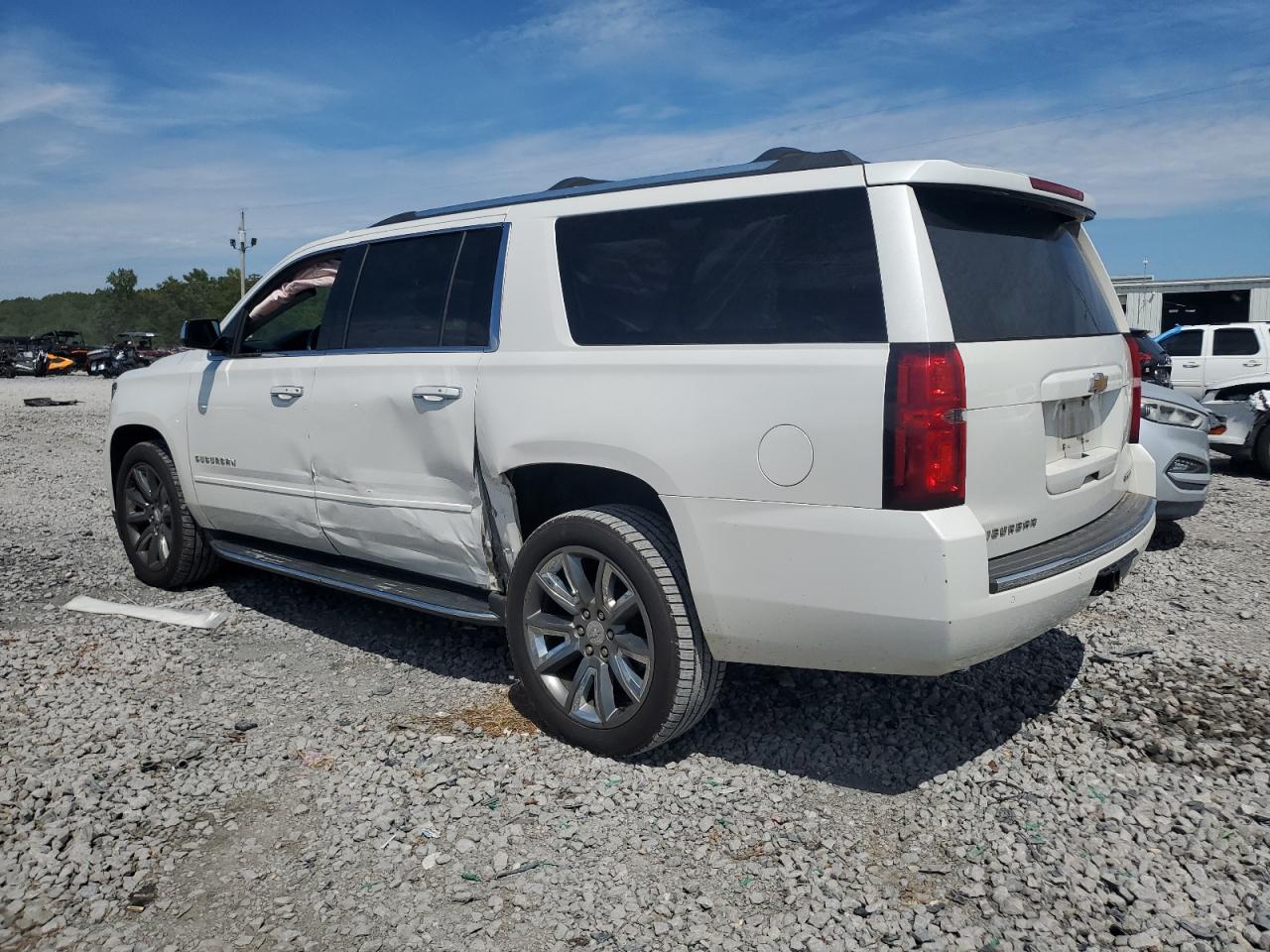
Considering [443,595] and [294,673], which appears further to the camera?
[294,673]

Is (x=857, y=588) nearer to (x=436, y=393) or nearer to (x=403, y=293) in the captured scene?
(x=436, y=393)

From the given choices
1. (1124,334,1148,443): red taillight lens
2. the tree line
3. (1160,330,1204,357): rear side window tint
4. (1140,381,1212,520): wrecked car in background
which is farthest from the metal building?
the tree line

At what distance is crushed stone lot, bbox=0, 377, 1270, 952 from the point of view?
8.89ft

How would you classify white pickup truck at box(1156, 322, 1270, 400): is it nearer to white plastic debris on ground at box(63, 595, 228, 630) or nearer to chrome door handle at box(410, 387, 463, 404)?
chrome door handle at box(410, 387, 463, 404)

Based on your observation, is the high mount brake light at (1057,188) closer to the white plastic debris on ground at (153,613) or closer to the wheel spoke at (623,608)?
the wheel spoke at (623,608)

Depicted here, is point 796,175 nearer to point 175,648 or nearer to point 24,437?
point 175,648

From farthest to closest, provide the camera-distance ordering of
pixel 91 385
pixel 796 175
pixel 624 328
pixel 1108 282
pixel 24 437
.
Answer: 1. pixel 91 385
2. pixel 24 437
3. pixel 1108 282
4. pixel 624 328
5. pixel 796 175

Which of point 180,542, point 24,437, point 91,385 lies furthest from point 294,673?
point 91,385

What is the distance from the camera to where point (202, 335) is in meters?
5.31

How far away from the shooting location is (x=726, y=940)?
2.63 m

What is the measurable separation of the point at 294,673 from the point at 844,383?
9.70 ft

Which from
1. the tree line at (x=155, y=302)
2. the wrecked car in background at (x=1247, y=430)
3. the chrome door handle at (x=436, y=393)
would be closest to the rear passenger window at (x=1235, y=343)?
the wrecked car in background at (x=1247, y=430)

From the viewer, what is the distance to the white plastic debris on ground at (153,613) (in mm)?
5270

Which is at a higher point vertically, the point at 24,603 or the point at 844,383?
the point at 844,383
